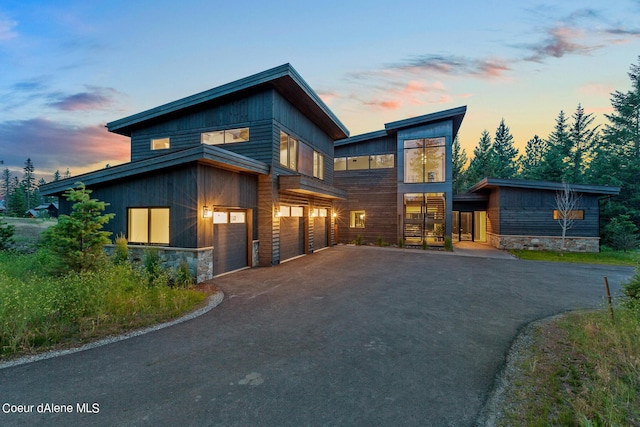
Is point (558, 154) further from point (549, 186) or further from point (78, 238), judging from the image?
point (78, 238)

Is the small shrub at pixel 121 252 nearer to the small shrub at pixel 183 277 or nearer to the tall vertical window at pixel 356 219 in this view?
the small shrub at pixel 183 277

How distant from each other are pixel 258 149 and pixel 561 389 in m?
10.1

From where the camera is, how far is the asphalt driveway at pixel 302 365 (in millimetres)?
2586

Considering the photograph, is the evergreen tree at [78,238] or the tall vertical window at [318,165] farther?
the tall vertical window at [318,165]

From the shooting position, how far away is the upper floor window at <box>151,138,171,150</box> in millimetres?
12172

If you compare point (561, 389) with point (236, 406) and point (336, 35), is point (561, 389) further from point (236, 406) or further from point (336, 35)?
point (336, 35)

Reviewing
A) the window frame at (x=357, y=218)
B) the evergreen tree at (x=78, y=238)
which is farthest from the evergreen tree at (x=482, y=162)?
the evergreen tree at (x=78, y=238)

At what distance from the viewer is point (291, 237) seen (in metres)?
12.4

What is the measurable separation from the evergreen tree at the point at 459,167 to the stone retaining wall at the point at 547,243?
77.3ft

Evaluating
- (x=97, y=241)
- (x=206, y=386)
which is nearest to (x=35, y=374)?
Result: (x=206, y=386)

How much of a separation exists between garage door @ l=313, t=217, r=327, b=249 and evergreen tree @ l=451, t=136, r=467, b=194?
28.9 metres

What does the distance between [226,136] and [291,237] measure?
16.9 feet

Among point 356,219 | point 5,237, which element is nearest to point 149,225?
point 5,237

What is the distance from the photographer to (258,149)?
34.5ft
